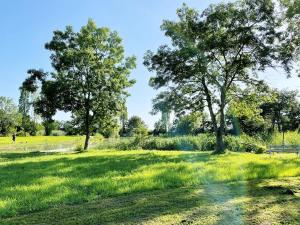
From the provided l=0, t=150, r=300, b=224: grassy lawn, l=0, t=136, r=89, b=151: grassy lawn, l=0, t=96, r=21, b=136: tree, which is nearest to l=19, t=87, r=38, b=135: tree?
l=0, t=96, r=21, b=136: tree

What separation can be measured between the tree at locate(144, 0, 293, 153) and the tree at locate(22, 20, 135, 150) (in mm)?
6617

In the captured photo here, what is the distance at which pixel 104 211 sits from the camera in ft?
26.0

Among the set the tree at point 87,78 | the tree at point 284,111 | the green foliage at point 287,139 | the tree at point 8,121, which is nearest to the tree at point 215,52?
the tree at point 87,78

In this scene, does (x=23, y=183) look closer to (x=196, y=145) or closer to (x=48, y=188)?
(x=48, y=188)

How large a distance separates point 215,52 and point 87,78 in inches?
478

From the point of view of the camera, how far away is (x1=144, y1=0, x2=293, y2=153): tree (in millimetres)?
25156

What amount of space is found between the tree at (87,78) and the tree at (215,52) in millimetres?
6617

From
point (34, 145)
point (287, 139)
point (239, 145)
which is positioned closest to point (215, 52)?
point (239, 145)

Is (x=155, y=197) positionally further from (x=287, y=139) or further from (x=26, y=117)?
(x=26, y=117)

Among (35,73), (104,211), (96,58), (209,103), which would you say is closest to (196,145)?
(209,103)

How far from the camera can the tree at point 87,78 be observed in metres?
32.6

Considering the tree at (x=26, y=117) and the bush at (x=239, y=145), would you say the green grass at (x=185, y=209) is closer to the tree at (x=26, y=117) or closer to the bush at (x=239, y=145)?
the bush at (x=239, y=145)

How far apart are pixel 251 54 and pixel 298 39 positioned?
5.66 m

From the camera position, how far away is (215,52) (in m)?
27.0
